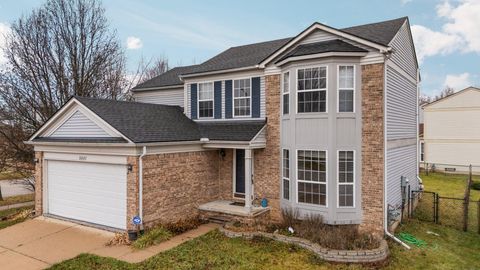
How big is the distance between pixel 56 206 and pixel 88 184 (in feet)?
7.30

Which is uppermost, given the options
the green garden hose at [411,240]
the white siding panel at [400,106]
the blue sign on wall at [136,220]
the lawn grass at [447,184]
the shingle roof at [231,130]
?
the white siding panel at [400,106]

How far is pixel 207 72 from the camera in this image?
44.5 ft

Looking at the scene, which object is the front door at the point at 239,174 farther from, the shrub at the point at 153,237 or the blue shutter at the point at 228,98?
the shrub at the point at 153,237

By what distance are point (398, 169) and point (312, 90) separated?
5.00 m

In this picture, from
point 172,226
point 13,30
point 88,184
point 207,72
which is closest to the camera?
point 172,226

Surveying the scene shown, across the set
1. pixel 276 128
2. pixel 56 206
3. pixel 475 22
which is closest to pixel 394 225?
pixel 276 128

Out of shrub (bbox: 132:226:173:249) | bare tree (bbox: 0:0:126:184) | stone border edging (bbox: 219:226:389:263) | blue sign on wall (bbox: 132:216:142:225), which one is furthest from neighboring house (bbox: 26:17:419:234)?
bare tree (bbox: 0:0:126:184)

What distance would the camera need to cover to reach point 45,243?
977 cm

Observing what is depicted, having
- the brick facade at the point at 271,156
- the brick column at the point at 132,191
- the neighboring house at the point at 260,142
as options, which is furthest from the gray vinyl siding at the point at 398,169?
the brick column at the point at 132,191

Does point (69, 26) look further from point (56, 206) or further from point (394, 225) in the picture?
point (394, 225)

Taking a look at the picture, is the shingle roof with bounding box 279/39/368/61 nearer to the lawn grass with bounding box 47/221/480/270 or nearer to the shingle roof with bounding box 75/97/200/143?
the shingle roof with bounding box 75/97/200/143

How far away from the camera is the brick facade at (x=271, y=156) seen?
1183 cm

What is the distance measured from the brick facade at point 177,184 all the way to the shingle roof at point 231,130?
909 millimetres

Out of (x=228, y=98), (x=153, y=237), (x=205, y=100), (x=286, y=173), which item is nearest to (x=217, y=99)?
(x=228, y=98)
